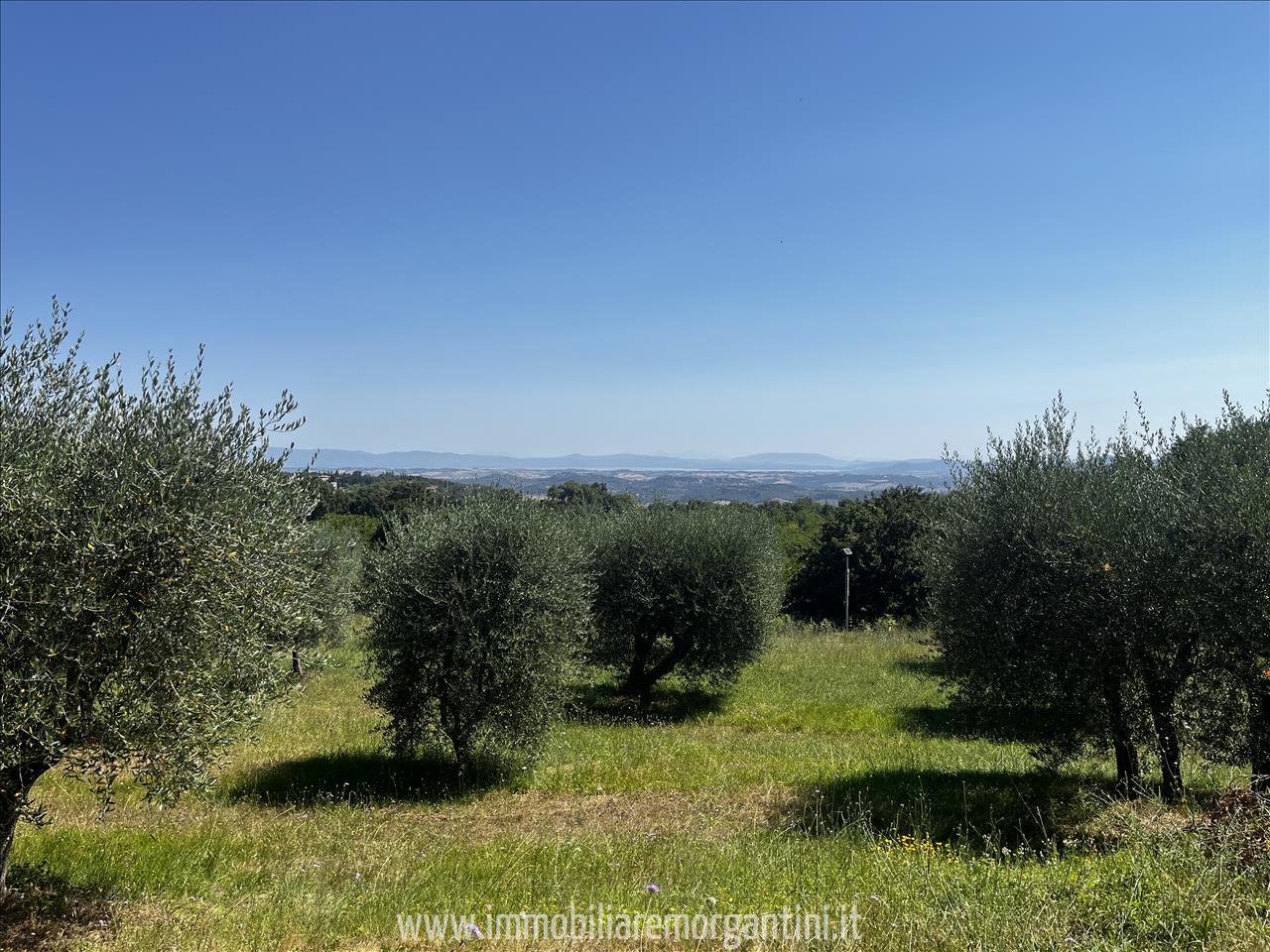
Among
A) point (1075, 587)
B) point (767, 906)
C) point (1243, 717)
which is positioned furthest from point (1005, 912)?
point (1243, 717)

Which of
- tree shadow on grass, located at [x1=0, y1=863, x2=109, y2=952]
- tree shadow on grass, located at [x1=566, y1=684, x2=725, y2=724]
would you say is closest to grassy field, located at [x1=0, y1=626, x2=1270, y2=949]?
tree shadow on grass, located at [x1=0, y1=863, x2=109, y2=952]

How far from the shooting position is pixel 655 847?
8242 mm

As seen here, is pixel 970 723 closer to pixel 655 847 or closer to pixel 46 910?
pixel 655 847

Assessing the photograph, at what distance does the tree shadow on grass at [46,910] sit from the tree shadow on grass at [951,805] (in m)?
7.33

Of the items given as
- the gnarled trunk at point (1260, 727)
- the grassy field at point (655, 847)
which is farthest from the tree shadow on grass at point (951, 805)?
the gnarled trunk at point (1260, 727)

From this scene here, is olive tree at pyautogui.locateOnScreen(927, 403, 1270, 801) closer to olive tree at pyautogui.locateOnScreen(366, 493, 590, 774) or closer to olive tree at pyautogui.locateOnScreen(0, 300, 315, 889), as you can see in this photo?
olive tree at pyautogui.locateOnScreen(366, 493, 590, 774)

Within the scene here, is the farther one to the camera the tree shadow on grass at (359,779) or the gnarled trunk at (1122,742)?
the tree shadow on grass at (359,779)

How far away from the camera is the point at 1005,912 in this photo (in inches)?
198

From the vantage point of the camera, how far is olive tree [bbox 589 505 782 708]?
19391 millimetres

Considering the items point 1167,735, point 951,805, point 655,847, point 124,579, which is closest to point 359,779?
point 655,847

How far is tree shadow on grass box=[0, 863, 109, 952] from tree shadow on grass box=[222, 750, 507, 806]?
410cm

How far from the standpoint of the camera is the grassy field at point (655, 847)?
5.17m

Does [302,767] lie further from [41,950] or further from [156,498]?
[156,498]

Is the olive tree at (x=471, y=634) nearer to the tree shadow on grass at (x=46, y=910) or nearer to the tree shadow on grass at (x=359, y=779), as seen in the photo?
the tree shadow on grass at (x=359, y=779)
